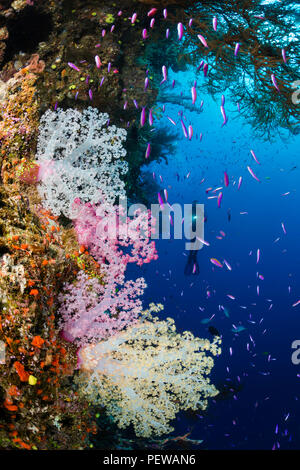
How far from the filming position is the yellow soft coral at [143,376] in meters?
3.35

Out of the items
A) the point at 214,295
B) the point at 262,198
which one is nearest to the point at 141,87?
the point at 214,295

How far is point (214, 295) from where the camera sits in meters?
53.7

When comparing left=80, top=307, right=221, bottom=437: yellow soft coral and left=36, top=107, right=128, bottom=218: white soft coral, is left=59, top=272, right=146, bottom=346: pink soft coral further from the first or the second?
left=36, top=107, right=128, bottom=218: white soft coral

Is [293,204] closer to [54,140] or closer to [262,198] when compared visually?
[262,198]

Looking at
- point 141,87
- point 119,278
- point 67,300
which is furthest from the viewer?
point 141,87

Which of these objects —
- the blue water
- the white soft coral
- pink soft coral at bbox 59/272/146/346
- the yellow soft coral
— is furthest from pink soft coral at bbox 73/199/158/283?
the blue water

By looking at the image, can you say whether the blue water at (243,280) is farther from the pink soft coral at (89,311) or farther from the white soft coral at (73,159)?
the pink soft coral at (89,311)

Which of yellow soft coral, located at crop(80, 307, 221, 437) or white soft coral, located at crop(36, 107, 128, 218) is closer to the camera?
yellow soft coral, located at crop(80, 307, 221, 437)

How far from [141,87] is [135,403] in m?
5.59

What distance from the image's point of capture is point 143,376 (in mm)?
3389

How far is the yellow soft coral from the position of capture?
3.35m

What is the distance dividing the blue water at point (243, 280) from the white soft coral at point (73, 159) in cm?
1907

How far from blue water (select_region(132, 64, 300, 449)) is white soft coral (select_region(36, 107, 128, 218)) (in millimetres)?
19075

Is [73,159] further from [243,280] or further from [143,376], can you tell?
[243,280]
